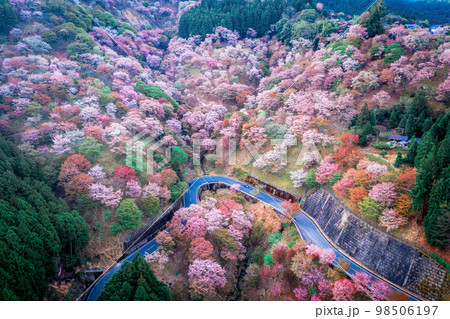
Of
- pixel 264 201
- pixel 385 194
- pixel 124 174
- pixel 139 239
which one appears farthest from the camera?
pixel 264 201

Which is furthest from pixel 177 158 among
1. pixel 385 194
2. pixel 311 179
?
pixel 385 194

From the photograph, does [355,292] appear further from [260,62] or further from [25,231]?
[260,62]

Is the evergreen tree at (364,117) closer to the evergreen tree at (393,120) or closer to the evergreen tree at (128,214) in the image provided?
the evergreen tree at (393,120)

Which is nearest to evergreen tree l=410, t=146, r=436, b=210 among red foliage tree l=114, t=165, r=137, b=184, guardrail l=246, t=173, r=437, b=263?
guardrail l=246, t=173, r=437, b=263

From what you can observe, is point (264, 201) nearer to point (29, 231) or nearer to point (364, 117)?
point (364, 117)

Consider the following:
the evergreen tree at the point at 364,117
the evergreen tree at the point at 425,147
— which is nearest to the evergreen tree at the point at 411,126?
the evergreen tree at the point at 364,117

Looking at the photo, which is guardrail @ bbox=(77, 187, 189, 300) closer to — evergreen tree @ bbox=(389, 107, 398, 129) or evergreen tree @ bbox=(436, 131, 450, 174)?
evergreen tree @ bbox=(436, 131, 450, 174)

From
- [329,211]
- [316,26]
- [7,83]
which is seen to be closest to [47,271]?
[329,211]
